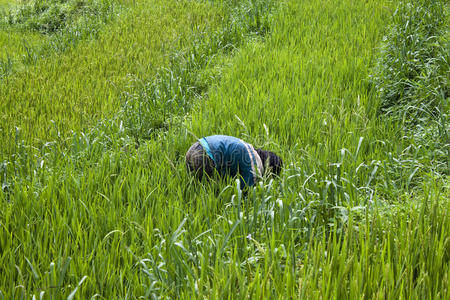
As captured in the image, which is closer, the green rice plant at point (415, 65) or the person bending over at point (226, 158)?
the person bending over at point (226, 158)

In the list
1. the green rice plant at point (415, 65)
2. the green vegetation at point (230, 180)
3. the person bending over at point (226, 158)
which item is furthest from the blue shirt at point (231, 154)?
the green rice plant at point (415, 65)

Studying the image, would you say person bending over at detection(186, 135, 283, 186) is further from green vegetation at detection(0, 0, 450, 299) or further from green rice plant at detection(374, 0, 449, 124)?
green rice plant at detection(374, 0, 449, 124)

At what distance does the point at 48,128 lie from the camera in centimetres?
394

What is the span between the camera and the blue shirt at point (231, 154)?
2762 mm

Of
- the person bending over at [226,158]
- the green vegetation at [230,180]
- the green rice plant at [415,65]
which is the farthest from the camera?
the green rice plant at [415,65]

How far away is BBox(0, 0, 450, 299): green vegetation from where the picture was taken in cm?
170

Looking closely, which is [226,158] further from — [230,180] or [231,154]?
[230,180]

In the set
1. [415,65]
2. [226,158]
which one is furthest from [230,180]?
[415,65]

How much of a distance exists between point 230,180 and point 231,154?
177mm

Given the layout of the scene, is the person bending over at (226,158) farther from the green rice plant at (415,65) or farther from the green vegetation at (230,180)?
the green rice plant at (415,65)

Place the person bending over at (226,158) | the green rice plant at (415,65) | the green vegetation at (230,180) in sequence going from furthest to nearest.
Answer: the green rice plant at (415,65) < the person bending over at (226,158) < the green vegetation at (230,180)

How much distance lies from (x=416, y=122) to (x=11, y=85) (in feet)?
15.8

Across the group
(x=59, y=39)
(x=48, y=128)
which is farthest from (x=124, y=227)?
(x=59, y=39)

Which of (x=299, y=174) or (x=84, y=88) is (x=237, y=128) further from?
(x=84, y=88)
